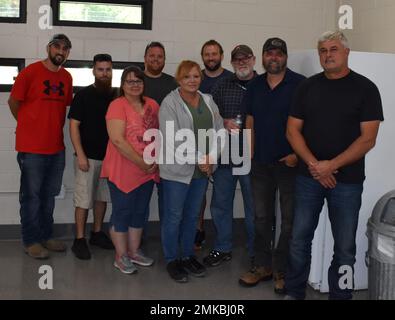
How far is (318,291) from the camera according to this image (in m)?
3.41

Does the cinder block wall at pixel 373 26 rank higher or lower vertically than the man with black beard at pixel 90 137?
higher

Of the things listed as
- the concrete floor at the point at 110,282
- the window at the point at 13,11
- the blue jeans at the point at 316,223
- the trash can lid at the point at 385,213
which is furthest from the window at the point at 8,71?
the trash can lid at the point at 385,213

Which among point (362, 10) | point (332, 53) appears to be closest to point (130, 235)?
point (332, 53)

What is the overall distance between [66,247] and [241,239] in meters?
1.60

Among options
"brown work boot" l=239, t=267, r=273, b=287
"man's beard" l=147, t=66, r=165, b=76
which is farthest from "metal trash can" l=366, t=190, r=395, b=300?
"man's beard" l=147, t=66, r=165, b=76

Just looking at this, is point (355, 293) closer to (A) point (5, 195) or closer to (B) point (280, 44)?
(B) point (280, 44)

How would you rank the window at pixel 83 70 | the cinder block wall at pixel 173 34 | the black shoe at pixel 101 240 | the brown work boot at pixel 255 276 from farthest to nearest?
the window at pixel 83 70
the cinder block wall at pixel 173 34
the black shoe at pixel 101 240
the brown work boot at pixel 255 276

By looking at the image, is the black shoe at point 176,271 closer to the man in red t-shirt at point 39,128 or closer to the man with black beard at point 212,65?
the man in red t-shirt at point 39,128

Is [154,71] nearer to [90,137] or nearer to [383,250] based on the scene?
[90,137]

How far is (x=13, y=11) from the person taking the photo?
434cm

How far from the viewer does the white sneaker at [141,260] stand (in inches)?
152

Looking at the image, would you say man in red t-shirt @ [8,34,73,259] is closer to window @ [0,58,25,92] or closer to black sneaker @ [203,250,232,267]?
window @ [0,58,25,92]

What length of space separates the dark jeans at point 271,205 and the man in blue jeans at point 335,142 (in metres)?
0.22

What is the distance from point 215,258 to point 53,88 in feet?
6.01
